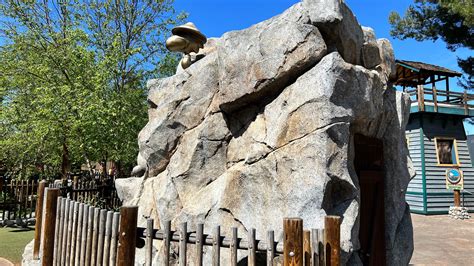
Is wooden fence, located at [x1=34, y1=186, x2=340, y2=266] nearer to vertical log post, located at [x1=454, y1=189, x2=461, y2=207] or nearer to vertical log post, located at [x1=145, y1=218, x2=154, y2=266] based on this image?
vertical log post, located at [x1=145, y1=218, x2=154, y2=266]

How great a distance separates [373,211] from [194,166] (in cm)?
292

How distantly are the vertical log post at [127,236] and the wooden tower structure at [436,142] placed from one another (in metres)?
16.4

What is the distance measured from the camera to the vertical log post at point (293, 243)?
105 inches

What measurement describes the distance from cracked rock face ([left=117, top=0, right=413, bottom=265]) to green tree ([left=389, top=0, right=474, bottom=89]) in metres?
13.7

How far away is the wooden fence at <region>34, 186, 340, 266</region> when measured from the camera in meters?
2.79

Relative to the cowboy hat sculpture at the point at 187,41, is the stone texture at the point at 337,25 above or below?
below

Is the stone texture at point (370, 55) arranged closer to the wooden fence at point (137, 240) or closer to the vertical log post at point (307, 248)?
the wooden fence at point (137, 240)

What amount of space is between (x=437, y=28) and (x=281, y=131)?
1700 centimetres

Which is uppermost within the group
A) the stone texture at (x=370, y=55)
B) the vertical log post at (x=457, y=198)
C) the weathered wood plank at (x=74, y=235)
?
the stone texture at (x=370, y=55)

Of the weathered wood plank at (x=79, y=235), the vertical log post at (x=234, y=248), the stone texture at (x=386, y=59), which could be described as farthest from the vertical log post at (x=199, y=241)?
A: the stone texture at (x=386, y=59)

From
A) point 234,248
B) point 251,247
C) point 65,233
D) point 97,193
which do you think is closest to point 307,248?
point 251,247

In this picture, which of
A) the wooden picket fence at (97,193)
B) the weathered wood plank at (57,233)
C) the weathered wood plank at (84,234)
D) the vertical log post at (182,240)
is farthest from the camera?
the wooden picket fence at (97,193)

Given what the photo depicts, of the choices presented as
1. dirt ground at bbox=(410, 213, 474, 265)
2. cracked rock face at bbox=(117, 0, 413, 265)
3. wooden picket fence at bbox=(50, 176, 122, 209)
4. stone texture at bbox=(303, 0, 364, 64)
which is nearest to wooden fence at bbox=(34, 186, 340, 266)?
cracked rock face at bbox=(117, 0, 413, 265)

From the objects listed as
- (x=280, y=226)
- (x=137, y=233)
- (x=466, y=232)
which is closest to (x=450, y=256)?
(x=466, y=232)
